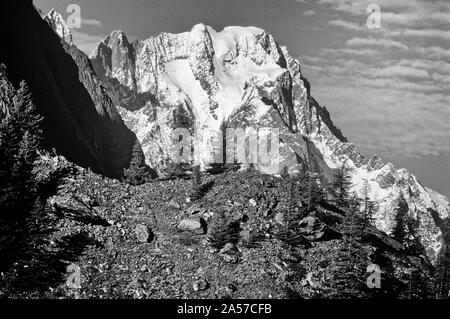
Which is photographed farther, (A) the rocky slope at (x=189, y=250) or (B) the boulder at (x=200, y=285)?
(B) the boulder at (x=200, y=285)

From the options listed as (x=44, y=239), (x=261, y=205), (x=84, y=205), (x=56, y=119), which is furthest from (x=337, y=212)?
(x=56, y=119)

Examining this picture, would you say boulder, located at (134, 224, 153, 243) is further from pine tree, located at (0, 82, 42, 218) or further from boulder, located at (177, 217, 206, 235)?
pine tree, located at (0, 82, 42, 218)

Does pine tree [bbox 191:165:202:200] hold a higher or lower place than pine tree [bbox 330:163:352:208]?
higher

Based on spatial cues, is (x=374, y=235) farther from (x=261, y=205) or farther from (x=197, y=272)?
(x=197, y=272)

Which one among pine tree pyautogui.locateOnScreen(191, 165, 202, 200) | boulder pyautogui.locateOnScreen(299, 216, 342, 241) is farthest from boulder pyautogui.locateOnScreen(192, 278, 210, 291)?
boulder pyautogui.locateOnScreen(299, 216, 342, 241)

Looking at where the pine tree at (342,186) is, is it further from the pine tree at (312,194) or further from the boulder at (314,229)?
the boulder at (314,229)

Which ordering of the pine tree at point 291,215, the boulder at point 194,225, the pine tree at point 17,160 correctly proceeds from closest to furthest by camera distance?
the pine tree at point 17,160 < the boulder at point 194,225 < the pine tree at point 291,215

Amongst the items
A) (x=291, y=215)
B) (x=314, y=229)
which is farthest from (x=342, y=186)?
(x=291, y=215)

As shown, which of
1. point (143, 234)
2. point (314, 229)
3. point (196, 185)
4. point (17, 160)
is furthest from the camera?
point (196, 185)

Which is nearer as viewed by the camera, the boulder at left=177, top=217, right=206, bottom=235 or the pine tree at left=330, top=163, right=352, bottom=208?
the boulder at left=177, top=217, right=206, bottom=235

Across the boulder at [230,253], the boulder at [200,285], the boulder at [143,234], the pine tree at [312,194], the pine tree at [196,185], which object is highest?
the pine tree at [196,185]

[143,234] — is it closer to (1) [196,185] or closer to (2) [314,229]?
(1) [196,185]

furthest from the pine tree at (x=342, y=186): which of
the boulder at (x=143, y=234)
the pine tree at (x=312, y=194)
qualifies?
the boulder at (x=143, y=234)
